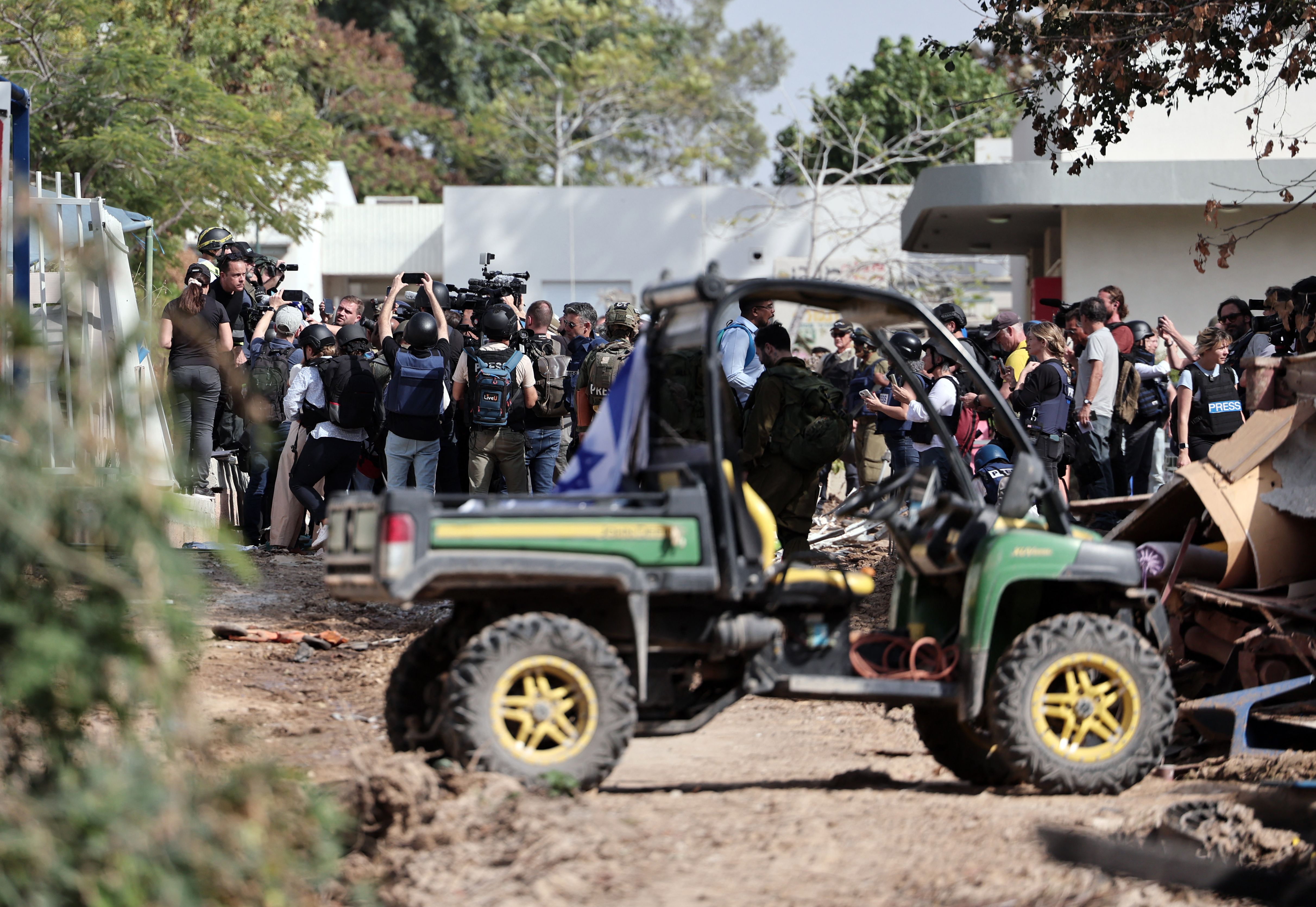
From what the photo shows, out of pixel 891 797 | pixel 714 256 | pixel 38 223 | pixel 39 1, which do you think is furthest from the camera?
pixel 714 256

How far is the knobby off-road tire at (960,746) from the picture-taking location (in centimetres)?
567

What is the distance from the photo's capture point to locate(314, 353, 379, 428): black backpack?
11.3m

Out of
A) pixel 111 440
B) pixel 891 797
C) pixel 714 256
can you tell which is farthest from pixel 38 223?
pixel 714 256

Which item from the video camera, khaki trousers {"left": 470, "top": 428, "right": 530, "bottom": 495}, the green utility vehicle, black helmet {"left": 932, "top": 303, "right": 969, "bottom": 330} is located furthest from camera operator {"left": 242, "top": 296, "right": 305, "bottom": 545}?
the green utility vehicle

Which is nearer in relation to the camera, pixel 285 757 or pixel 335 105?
pixel 285 757

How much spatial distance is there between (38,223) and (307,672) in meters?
4.97

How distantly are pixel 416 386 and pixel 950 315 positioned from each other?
4020mm

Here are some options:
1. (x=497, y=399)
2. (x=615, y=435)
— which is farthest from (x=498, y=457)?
(x=615, y=435)

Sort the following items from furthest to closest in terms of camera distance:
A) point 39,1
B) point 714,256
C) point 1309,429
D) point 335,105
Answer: point 335,105 < point 714,256 < point 39,1 < point 1309,429

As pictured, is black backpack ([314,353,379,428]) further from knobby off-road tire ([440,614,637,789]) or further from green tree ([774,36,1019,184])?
green tree ([774,36,1019,184])

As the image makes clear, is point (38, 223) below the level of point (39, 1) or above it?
below

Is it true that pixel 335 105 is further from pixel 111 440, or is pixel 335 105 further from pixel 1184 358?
pixel 111 440

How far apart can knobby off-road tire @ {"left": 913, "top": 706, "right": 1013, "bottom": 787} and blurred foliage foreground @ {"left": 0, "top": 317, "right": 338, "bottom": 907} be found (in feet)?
8.78

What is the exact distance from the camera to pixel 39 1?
786 inches
